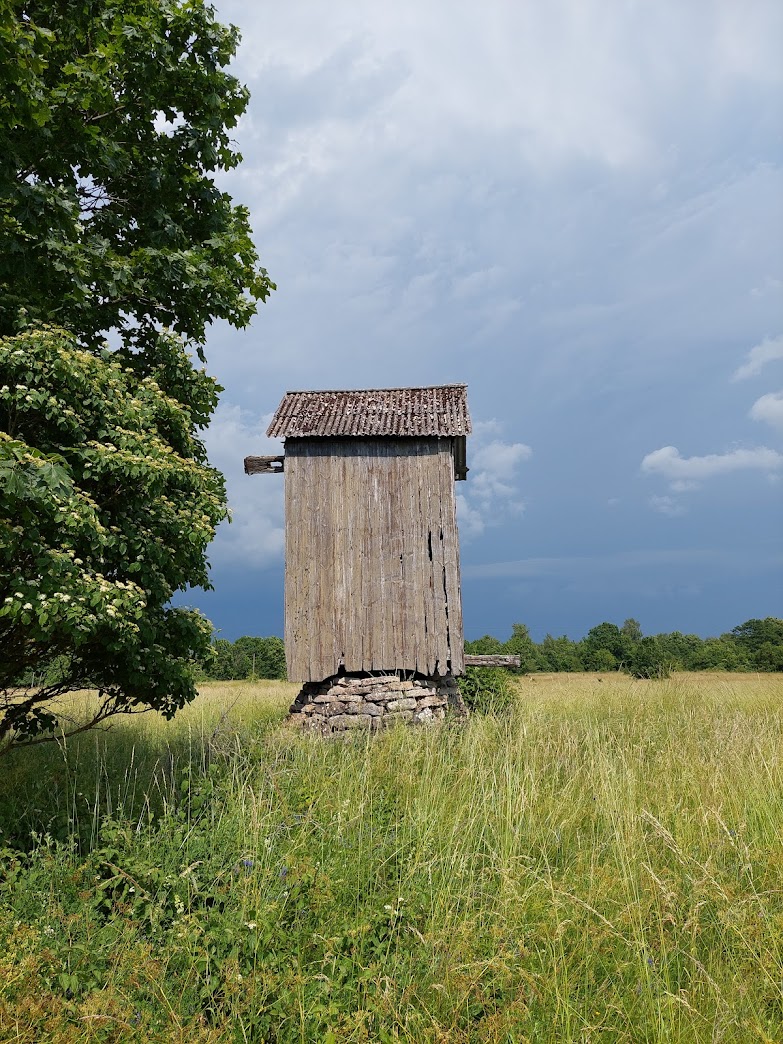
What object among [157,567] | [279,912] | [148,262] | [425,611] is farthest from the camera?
[425,611]

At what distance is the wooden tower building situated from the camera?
1285 centimetres

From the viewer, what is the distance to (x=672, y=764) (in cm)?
768

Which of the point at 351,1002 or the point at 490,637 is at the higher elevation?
the point at 490,637

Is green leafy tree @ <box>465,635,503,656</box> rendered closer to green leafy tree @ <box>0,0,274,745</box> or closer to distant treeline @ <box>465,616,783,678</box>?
distant treeline @ <box>465,616,783,678</box>

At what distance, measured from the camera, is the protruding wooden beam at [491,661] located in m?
13.6

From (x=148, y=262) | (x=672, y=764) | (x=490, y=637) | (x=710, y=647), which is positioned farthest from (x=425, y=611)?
(x=710, y=647)

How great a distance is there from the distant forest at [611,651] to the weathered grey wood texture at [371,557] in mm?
23435

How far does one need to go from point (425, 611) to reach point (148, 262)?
7.92m

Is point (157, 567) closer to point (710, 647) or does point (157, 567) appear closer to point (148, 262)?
point (148, 262)

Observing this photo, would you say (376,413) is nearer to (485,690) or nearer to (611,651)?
(485,690)

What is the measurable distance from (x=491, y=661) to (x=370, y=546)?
3.56m

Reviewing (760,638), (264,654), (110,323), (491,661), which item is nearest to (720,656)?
(760,638)

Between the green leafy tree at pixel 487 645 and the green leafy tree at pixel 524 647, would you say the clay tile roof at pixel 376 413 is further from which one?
the green leafy tree at pixel 524 647

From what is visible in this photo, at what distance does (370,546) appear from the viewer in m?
13.1
